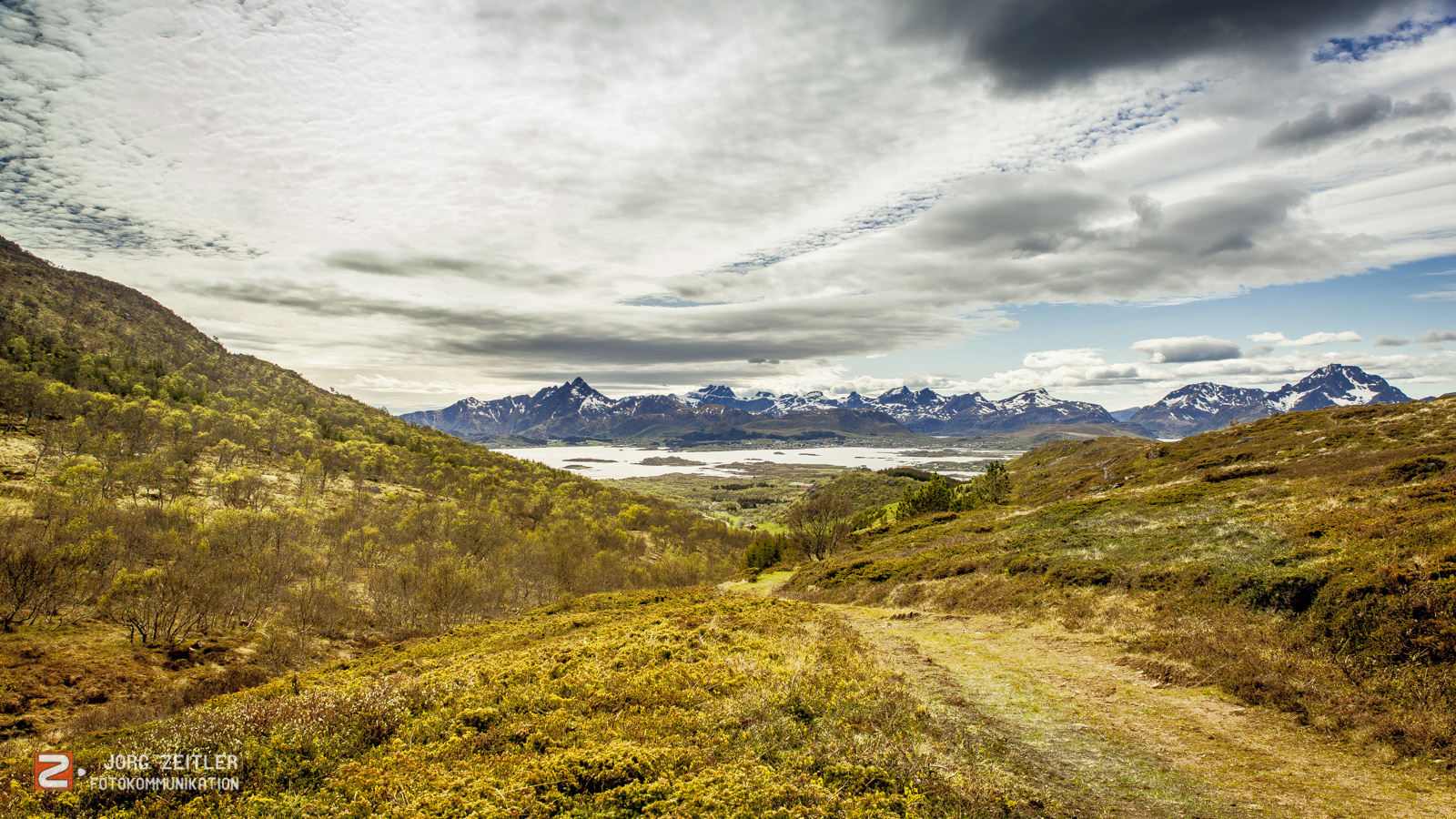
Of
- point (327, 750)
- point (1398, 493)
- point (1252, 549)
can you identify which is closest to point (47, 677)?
point (327, 750)

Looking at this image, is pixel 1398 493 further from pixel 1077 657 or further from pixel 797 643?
pixel 797 643

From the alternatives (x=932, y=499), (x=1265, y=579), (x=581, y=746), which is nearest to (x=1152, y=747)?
(x=1265, y=579)

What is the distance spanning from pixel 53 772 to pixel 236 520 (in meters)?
61.7

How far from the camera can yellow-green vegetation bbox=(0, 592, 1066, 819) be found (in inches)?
309

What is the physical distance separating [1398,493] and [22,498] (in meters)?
98.6

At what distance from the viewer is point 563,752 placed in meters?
9.31

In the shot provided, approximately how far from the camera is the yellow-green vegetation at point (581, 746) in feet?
25.8

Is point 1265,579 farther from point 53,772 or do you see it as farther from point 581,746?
point 53,772

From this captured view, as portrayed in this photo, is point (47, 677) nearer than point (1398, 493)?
Yes
